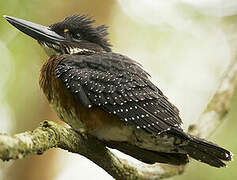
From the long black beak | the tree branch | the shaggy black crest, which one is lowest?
the tree branch

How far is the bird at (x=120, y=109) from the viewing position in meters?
3.57

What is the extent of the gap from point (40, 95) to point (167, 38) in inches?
170

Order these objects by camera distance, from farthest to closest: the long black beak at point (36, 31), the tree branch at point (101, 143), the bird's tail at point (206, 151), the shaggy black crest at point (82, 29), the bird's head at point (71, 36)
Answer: the shaggy black crest at point (82, 29) → the bird's head at point (71, 36) → the long black beak at point (36, 31) → the bird's tail at point (206, 151) → the tree branch at point (101, 143)

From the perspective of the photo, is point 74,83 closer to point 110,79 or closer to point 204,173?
point 110,79

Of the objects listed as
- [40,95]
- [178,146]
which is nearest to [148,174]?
[178,146]

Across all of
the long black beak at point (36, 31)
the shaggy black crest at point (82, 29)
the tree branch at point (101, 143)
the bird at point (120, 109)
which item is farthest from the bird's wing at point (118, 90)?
the shaggy black crest at point (82, 29)

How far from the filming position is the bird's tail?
3551 mm

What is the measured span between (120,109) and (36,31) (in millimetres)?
1303

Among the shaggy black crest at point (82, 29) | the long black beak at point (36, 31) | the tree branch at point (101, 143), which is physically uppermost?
the shaggy black crest at point (82, 29)

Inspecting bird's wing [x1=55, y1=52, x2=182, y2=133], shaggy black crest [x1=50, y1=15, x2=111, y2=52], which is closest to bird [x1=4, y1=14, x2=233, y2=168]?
bird's wing [x1=55, y1=52, x2=182, y2=133]

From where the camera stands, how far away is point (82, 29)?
4523 millimetres

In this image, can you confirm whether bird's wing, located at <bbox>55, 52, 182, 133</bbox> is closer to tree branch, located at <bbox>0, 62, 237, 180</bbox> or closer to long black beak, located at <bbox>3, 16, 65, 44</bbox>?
tree branch, located at <bbox>0, 62, 237, 180</bbox>

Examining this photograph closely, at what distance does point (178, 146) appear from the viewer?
373 centimetres

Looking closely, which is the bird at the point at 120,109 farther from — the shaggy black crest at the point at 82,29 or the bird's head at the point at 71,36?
the shaggy black crest at the point at 82,29
